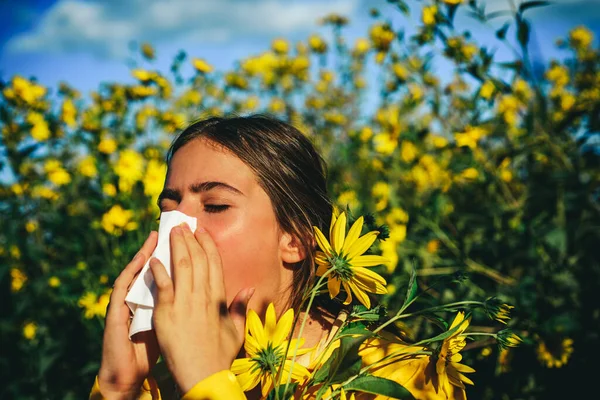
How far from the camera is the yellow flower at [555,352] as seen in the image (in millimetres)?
1418

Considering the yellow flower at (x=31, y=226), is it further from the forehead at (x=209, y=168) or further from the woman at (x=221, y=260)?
the forehead at (x=209, y=168)

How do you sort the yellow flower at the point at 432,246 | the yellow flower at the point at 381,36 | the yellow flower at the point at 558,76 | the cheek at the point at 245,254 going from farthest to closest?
the yellow flower at the point at 558,76 < the yellow flower at the point at 432,246 < the yellow flower at the point at 381,36 < the cheek at the point at 245,254

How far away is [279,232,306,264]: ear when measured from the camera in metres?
1.17

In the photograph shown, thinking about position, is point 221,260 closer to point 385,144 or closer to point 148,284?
point 148,284

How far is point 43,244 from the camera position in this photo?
2977 mm

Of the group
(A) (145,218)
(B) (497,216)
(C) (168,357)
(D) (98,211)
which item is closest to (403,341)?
(C) (168,357)

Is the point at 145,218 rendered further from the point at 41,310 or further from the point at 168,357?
the point at 168,357

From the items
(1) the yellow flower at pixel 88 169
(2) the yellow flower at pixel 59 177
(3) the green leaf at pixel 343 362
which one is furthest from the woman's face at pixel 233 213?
(2) the yellow flower at pixel 59 177

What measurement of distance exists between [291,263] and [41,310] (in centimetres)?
195

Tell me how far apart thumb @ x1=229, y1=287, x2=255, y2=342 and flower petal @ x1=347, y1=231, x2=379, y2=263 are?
0.28 meters

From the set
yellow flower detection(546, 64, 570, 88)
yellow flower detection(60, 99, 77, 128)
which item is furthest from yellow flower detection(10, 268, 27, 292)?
yellow flower detection(546, 64, 570, 88)

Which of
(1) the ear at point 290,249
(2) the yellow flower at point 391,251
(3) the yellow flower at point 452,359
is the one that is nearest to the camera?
(3) the yellow flower at point 452,359

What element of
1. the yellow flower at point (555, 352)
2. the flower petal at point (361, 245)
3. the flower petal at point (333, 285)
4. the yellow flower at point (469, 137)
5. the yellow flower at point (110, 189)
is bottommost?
the yellow flower at point (555, 352)

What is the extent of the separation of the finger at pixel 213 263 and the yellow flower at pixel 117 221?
4.31 feet
